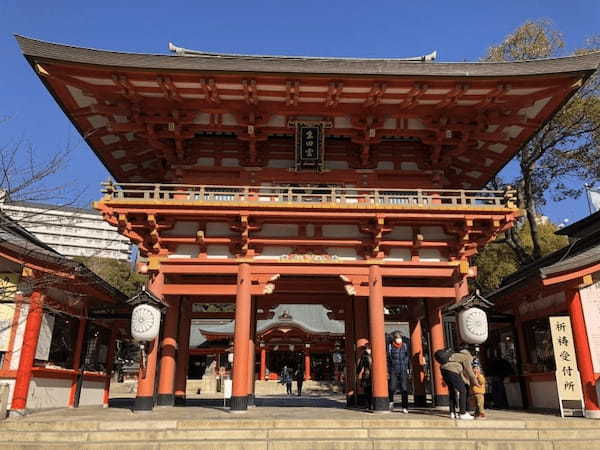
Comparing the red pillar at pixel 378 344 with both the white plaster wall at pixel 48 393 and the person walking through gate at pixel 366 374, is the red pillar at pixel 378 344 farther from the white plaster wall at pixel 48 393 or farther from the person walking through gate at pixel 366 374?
the white plaster wall at pixel 48 393

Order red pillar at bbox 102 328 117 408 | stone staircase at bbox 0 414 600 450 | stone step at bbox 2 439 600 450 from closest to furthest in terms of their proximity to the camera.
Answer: stone step at bbox 2 439 600 450 < stone staircase at bbox 0 414 600 450 < red pillar at bbox 102 328 117 408

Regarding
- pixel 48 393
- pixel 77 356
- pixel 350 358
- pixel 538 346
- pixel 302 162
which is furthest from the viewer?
pixel 350 358

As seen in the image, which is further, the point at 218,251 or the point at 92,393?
the point at 92,393

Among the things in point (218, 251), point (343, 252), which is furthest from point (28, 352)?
point (343, 252)

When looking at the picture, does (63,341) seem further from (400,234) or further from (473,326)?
(473,326)

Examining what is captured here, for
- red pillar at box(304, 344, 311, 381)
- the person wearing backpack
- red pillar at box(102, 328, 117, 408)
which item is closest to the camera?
the person wearing backpack

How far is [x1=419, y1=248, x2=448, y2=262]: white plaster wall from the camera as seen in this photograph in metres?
12.5

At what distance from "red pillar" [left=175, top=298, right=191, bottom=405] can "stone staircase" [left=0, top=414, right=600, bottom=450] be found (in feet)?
20.6

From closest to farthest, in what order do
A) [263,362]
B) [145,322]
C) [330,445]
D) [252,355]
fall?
[330,445]
[145,322]
[252,355]
[263,362]

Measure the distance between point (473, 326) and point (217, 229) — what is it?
710 centimetres

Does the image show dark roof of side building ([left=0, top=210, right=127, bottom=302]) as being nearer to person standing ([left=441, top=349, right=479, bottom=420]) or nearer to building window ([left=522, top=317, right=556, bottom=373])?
person standing ([left=441, top=349, right=479, bottom=420])

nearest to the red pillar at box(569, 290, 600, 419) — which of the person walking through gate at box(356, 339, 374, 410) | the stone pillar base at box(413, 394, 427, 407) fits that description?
the stone pillar base at box(413, 394, 427, 407)

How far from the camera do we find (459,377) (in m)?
9.09

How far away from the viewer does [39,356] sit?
452 inches
